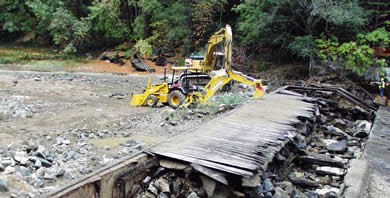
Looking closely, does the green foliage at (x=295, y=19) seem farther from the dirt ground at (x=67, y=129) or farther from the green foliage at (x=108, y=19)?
the green foliage at (x=108, y=19)

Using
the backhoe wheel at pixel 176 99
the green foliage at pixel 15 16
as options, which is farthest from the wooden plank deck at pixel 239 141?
the green foliage at pixel 15 16

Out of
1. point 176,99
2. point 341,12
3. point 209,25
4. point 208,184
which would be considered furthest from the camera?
point 209,25

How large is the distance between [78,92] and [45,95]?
1.28 m

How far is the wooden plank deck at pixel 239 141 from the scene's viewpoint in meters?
4.42

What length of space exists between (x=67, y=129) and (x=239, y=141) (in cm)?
463

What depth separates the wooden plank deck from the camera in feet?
14.5

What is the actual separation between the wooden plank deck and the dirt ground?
5.35 ft

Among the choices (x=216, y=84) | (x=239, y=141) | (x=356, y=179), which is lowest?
(x=356, y=179)

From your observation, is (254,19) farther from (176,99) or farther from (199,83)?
(176,99)

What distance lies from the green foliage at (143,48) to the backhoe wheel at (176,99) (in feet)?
42.6

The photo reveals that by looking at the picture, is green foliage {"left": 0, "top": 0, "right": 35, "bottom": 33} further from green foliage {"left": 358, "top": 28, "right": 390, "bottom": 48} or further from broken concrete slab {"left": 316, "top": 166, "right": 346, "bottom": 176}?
broken concrete slab {"left": 316, "top": 166, "right": 346, "bottom": 176}

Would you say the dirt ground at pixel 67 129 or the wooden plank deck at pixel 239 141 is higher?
the wooden plank deck at pixel 239 141

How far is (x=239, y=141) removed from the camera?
540 centimetres

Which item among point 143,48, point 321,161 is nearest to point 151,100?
point 321,161
